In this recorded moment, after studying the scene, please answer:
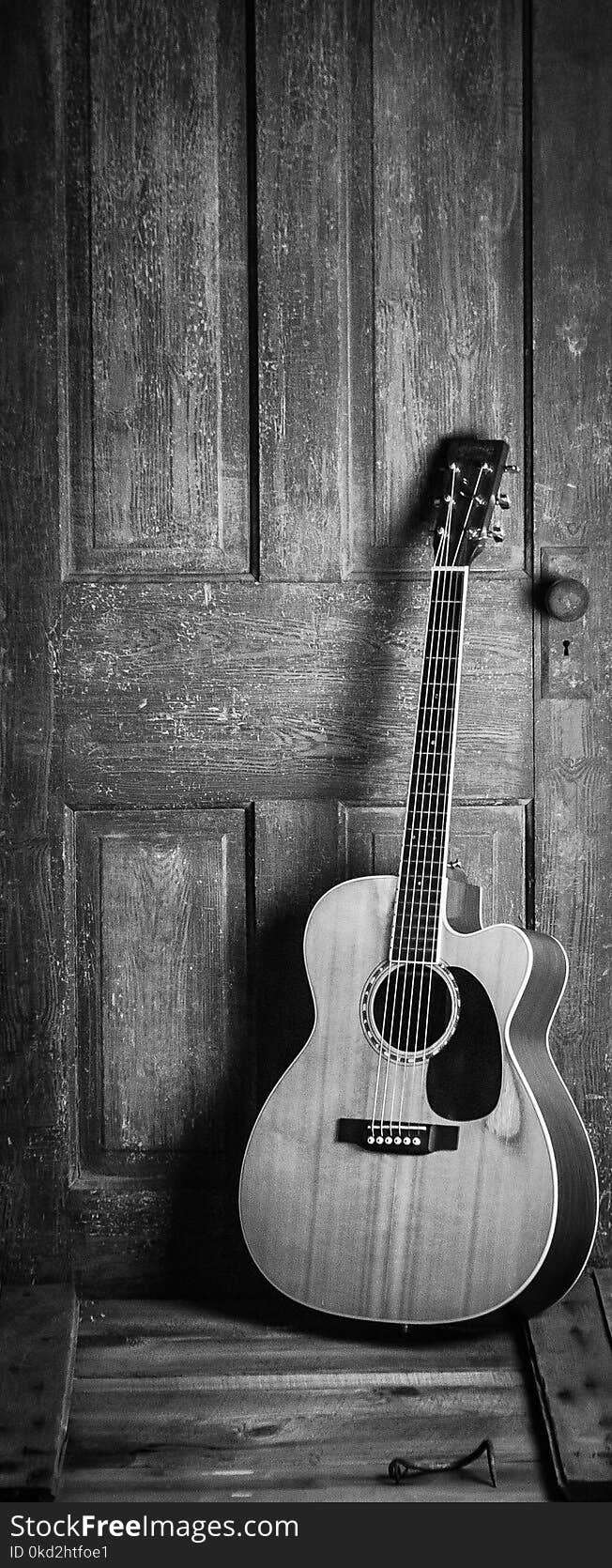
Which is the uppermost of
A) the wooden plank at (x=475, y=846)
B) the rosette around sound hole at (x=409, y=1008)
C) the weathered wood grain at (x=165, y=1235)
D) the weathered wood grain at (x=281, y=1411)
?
the wooden plank at (x=475, y=846)

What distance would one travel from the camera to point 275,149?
192cm

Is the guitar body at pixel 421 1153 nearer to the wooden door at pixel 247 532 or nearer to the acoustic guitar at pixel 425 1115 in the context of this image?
the acoustic guitar at pixel 425 1115

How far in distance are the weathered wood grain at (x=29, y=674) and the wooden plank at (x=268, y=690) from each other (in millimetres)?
64

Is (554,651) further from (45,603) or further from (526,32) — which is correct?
(526,32)

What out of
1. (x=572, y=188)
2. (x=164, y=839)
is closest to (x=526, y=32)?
(x=572, y=188)

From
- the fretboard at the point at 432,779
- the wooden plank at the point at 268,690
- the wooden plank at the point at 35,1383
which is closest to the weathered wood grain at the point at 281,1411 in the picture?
the wooden plank at the point at 35,1383

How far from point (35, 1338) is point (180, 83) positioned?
1.87 meters

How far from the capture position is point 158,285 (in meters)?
1.94

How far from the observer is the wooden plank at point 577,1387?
1.47 m

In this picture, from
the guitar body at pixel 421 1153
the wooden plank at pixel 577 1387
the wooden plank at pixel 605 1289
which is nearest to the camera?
the wooden plank at pixel 577 1387

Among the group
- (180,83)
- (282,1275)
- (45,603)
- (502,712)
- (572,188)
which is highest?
(180,83)

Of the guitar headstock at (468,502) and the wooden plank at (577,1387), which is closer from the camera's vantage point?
the wooden plank at (577,1387)

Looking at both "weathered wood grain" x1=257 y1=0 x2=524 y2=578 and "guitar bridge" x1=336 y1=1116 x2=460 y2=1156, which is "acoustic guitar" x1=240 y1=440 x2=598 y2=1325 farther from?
"weathered wood grain" x1=257 y1=0 x2=524 y2=578
